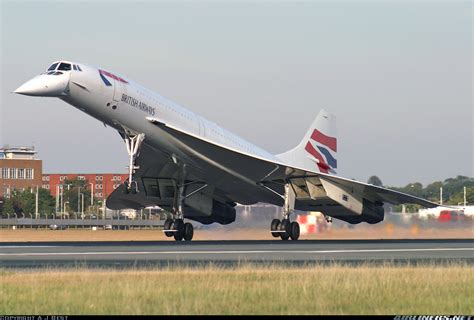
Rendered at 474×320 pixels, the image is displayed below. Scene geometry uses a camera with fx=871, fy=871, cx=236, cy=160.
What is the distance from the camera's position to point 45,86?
24.9m

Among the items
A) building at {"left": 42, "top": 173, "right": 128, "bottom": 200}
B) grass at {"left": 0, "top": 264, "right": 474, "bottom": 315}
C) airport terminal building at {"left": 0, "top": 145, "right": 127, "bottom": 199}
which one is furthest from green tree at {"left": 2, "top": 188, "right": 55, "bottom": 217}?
grass at {"left": 0, "top": 264, "right": 474, "bottom": 315}

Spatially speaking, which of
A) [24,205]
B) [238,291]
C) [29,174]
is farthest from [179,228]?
[29,174]

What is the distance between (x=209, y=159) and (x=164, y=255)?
964 cm

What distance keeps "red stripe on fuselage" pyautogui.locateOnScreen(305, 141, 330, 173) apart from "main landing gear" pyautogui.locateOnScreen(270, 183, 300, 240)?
215 inches

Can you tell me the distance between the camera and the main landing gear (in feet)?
102

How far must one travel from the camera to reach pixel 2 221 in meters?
64.1

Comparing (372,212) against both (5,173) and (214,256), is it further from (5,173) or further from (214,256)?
(5,173)

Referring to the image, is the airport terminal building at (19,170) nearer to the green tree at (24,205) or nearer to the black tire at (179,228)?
the green tree at (24,205)

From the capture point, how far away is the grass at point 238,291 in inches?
438

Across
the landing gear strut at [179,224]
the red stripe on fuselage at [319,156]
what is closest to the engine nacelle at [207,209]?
the landing gear strut at [179,224]

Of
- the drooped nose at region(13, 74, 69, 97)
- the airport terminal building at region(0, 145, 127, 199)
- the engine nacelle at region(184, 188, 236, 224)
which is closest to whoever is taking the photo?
the drooped nose at region(13, 74, 69, 97)

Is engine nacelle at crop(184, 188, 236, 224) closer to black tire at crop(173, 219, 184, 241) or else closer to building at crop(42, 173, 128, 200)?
black tire at crop(173, 219, 184, 241)

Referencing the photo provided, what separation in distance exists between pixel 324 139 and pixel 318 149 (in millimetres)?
708

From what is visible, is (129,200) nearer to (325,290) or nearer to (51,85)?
(51,85)
